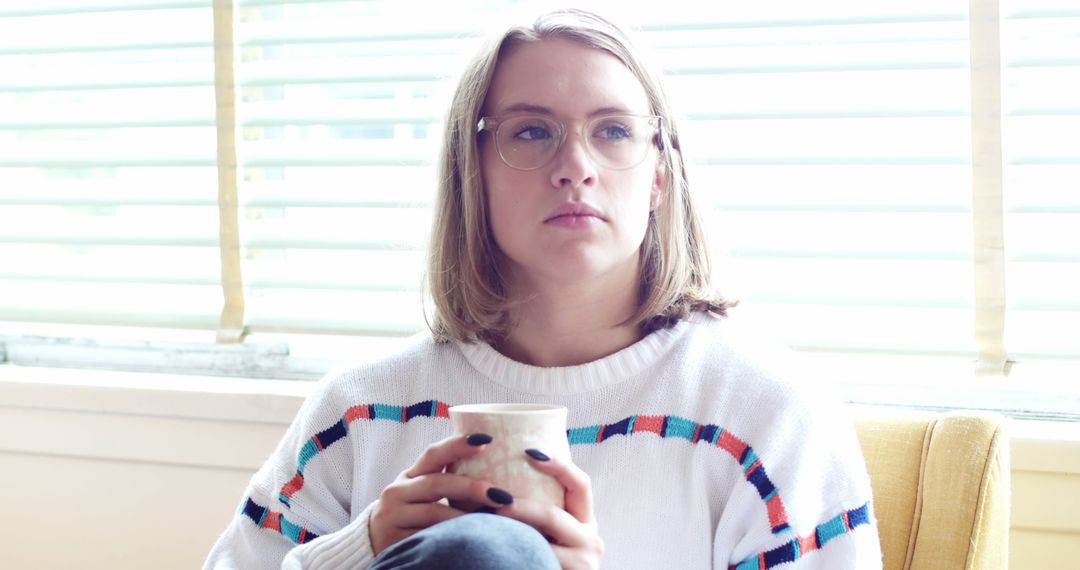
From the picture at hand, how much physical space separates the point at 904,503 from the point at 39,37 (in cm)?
192

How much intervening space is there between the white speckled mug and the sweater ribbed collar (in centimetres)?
35

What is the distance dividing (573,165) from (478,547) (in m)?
0.52

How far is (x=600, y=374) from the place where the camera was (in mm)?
1389

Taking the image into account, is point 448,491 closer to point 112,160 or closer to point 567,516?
point 567,516

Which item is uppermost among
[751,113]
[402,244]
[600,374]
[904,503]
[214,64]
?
[214,64]

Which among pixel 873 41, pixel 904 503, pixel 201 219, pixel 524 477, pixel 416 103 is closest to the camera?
pixel 524 477

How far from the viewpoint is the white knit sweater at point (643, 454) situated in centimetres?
124

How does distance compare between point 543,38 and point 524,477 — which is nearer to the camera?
point 524,477

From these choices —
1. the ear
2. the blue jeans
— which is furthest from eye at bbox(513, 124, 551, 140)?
the blue jeans

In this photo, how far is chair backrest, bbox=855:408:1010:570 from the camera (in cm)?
124

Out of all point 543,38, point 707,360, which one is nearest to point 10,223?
point 543,38

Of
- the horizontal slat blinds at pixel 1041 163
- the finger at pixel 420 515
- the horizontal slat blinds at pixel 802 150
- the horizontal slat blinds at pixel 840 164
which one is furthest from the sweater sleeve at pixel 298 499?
the horizontal slat blinds at pixel 1041 163

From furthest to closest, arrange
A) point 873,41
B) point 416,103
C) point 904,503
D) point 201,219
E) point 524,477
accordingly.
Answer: point 201,219 → point 416,103 → point 873,41 → point 904,503 → point 524,477

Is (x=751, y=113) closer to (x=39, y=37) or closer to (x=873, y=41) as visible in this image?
(x=873, y=41)
